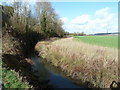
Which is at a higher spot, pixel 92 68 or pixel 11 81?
pixel 11 81

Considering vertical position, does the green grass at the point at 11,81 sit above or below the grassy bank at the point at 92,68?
above

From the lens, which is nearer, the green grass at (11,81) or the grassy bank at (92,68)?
the green grass at (11,81)

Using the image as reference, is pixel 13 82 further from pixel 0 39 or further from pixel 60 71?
pixel 0 39

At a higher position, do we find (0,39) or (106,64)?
(0,39)

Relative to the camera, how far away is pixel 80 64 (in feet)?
28.9

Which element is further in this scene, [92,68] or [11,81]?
[92,68]

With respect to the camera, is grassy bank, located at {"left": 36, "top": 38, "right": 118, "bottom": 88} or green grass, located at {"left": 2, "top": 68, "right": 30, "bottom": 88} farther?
grassy bank, located at {"left": 36, "top": 38, "right": 118, "bottom": 88}

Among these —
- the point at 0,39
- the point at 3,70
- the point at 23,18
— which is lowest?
the point at 3,70

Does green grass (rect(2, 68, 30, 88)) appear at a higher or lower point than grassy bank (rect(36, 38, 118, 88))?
higher

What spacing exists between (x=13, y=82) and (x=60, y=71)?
5.37 meters

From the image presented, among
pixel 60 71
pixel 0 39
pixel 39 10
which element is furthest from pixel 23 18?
pixel 60 71

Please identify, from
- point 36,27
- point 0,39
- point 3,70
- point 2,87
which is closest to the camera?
point 2,87

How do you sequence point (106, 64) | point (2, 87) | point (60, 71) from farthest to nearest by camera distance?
point (60, 71), point (106, 64), point (2, 87)

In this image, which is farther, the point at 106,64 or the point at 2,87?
the point at 106,64
